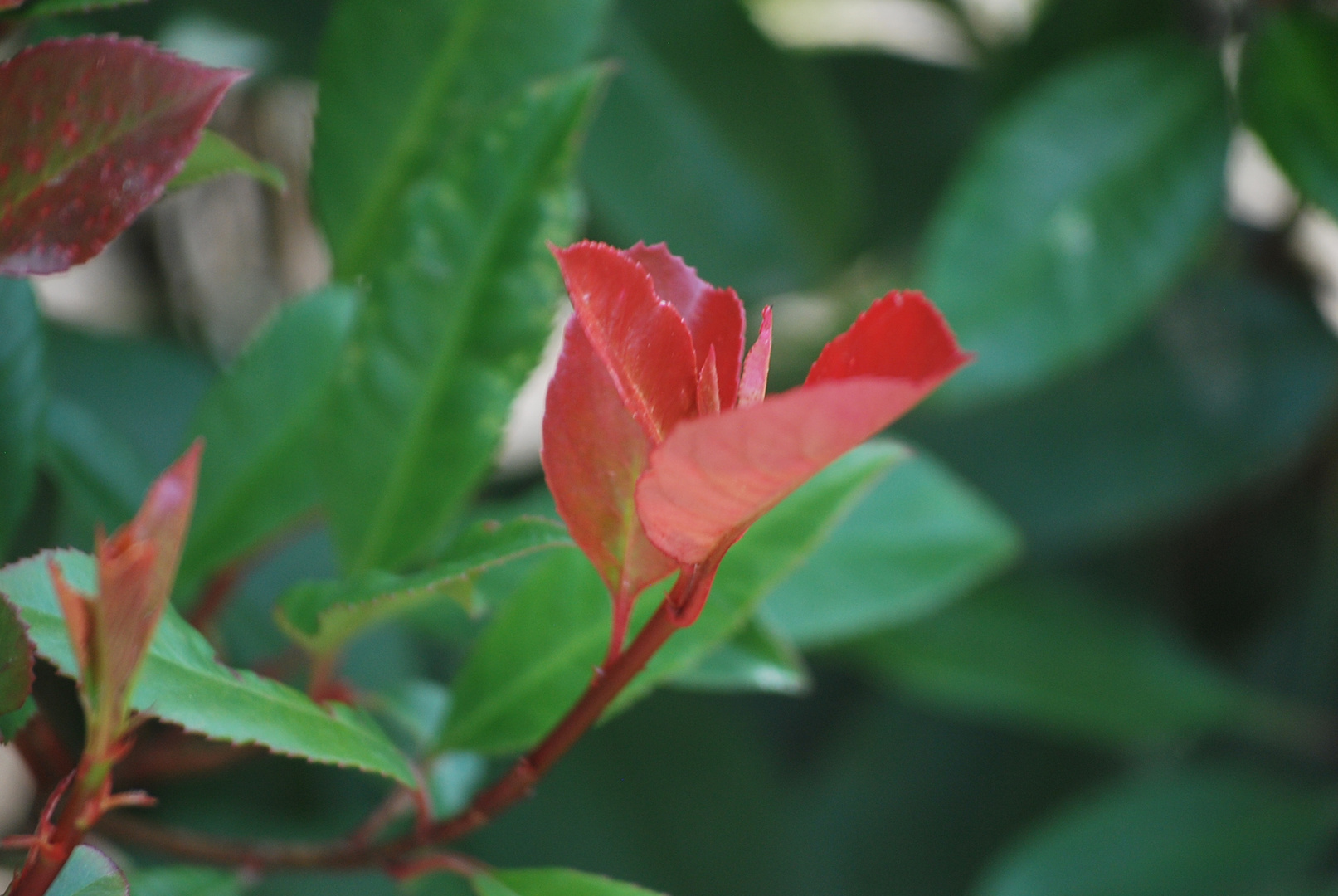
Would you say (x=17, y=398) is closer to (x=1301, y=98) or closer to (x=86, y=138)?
(x=86, y=138)

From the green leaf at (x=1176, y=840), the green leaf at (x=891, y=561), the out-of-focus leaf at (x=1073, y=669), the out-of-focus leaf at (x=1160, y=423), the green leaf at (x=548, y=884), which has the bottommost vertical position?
the green leaf at (x=1176, y=840)

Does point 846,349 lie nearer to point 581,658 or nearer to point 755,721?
point 581,658

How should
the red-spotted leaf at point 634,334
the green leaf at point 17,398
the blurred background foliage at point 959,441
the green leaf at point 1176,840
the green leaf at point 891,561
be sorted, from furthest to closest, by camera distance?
the green leaf at point 1176,840, the blurred background foliage at point 959,441, the green leaf at point 891,561, the green leaf at point 17,398, the red-spotted leaf at point 634,334

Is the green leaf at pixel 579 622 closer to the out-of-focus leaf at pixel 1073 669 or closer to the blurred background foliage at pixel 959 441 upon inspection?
the blurred background foliage at pixel 959 441

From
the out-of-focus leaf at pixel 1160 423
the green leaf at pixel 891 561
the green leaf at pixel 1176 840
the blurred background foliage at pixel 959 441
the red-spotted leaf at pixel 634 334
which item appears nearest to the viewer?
the red-spotted leaf at pixel 634 334

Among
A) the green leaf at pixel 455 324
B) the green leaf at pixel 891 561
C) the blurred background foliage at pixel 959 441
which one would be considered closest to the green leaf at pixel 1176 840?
the blurred background foliage at pixel 959 441

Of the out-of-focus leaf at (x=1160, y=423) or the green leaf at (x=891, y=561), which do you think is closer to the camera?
the green leaf at (x=891, y=561)
